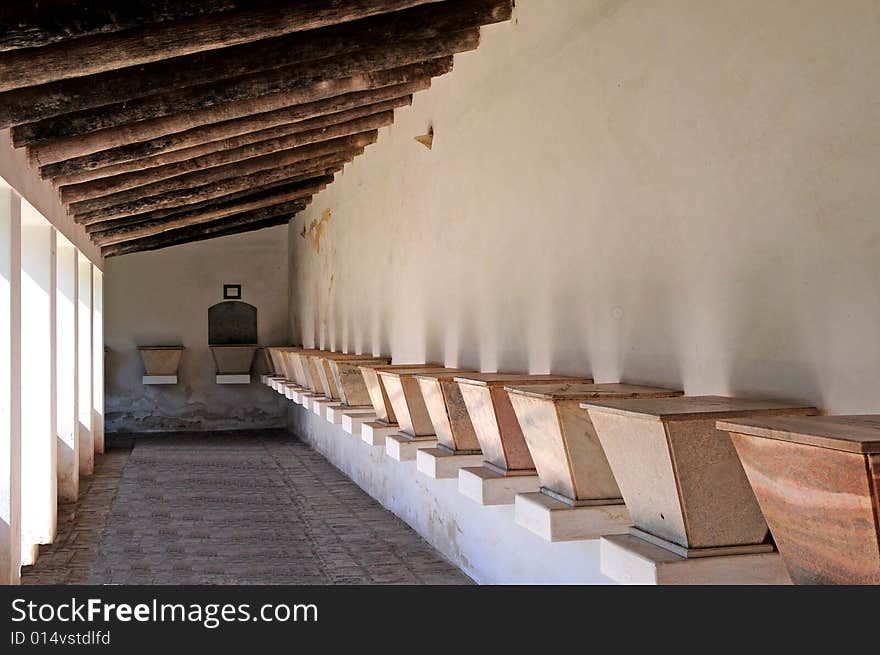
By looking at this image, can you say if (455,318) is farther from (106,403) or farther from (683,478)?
(106,403)

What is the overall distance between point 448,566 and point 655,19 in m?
3.97

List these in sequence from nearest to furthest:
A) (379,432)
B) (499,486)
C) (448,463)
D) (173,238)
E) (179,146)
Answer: (499,486)
(448,463)
(379,432)
(179,146)
(173,238)

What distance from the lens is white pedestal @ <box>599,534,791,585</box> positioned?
7.94 feet

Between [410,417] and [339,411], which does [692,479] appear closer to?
[410,417]

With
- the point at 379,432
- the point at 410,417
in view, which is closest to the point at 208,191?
the point at 379,432

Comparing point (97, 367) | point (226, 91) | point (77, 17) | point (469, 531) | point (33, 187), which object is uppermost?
point (226, 91)

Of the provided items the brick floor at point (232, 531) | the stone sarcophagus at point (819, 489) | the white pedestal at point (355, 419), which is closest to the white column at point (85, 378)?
the brick floor at point (232, 531)

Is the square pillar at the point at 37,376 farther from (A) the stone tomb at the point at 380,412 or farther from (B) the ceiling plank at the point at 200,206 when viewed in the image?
(B) the ceiling plank at the point at 200,206

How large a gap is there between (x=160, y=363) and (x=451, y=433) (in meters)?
10.3

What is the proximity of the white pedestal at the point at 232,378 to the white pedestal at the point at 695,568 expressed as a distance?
12.4 m

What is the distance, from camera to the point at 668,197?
3.50m

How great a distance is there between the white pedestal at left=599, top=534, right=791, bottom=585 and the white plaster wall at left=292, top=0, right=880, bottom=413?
489 millimetres

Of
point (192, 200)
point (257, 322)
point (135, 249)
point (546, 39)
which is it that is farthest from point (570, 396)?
point (257, 322)

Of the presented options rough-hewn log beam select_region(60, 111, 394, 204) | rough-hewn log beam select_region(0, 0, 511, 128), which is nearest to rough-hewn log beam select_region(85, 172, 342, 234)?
rough-hewn log beam select_region(60, 111, 394, 204)
